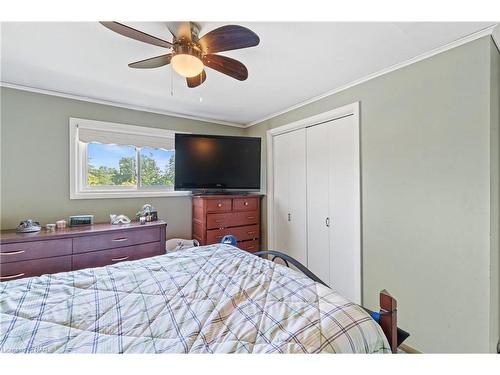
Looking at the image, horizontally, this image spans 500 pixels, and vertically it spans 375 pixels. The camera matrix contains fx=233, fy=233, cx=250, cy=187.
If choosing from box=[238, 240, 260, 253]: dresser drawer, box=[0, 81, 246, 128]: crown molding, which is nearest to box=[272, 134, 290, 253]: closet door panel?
box=[238, 240, 260, 253]: dresser drawer

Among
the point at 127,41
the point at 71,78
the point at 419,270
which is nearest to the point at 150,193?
the point at 71,78

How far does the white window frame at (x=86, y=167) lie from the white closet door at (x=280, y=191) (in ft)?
5.59

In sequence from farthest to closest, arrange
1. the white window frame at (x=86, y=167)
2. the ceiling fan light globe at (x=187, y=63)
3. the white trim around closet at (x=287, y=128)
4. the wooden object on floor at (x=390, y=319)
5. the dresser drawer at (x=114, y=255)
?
the white window frame at (x=86, y=167), the white trim around closet at (x=287, y=128), the dresser drawer at (x=114, y=255), the ceiling fan light globe at (x=187, y=63), the wooden object on floor at (x=390, y=319)

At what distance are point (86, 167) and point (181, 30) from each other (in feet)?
7.28

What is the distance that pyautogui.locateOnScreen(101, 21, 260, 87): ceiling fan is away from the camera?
1.28m

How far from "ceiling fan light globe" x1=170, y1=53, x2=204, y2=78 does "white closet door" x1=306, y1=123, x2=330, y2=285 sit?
1.70 m

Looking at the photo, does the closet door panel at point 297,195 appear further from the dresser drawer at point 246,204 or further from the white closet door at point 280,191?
the dresser drawer at point 246,204

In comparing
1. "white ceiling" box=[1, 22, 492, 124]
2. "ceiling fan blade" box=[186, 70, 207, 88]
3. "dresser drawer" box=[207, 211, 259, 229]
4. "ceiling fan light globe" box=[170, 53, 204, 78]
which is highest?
"white ceiling" box=[1, 22, 492, 124]

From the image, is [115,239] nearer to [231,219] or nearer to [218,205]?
[218,205]

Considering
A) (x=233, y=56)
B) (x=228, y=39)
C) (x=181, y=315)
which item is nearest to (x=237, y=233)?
(x=233, y=56)

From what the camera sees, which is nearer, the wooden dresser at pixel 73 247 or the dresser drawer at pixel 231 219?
the wooden dresser at pixel 73 247

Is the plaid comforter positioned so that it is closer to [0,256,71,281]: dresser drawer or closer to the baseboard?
[0,256,71,281]: dresser drawer

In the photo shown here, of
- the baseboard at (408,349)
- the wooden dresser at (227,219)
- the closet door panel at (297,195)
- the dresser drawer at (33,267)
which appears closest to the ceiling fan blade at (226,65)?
the closet door panel at (297,195)

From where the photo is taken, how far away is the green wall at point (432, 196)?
1.53 m
